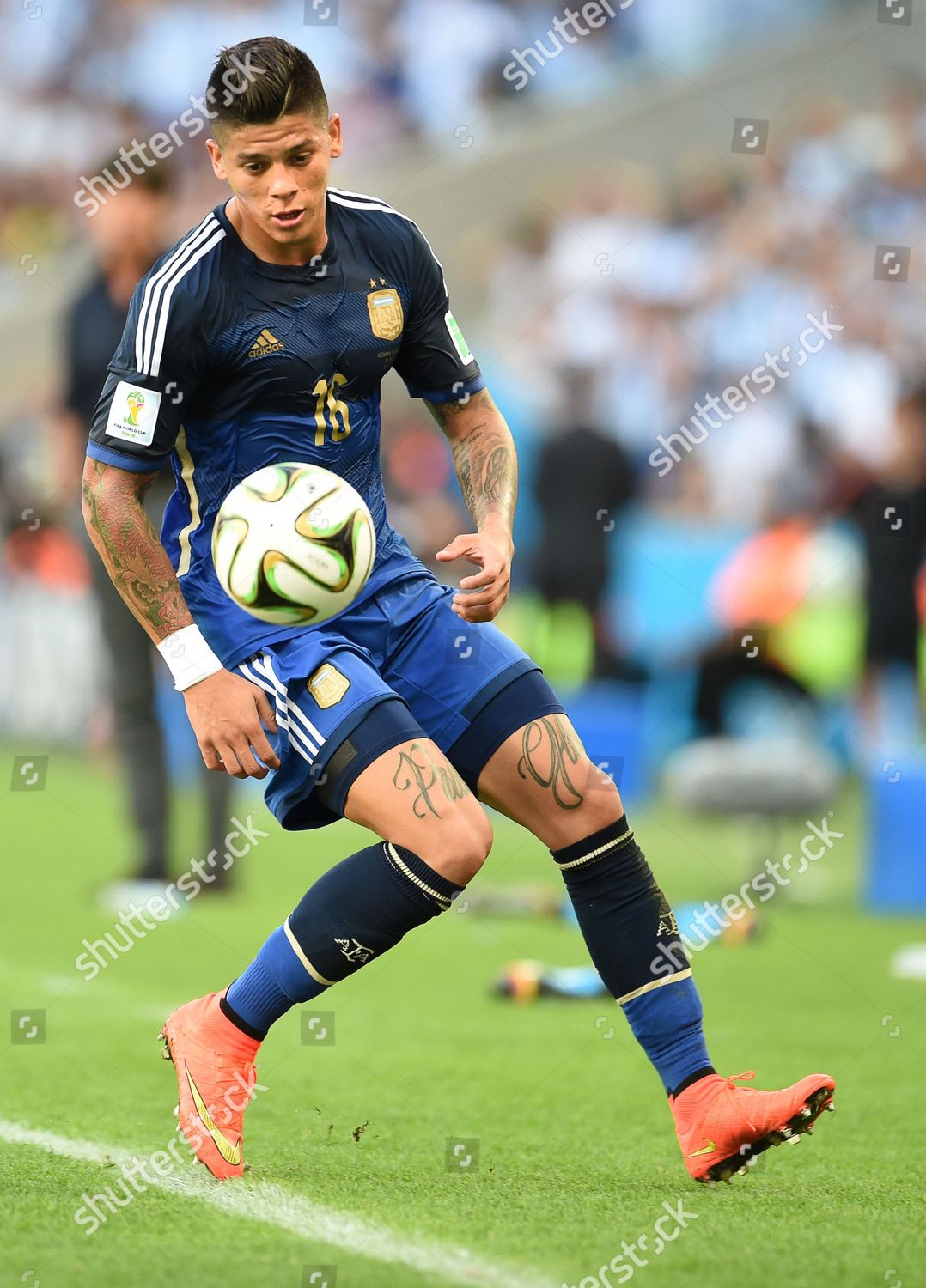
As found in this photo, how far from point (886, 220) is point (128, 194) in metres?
8.21

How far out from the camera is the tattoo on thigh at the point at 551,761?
3.71 m

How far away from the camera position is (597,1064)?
5113mm

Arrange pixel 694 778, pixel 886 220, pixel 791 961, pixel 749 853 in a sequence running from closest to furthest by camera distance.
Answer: pixel 791 961 → pixel 694 778 → pixel 749 853 → pixel 886 220

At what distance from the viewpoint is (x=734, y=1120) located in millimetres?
3510

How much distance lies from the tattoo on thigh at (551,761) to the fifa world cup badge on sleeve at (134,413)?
1.04 meters

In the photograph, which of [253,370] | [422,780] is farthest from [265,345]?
[422,780]

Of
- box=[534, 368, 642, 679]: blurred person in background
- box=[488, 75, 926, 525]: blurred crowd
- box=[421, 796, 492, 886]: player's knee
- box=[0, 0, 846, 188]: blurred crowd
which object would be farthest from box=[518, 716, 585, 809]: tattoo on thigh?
box=[0, 0, 846, 188]: blurred crowd

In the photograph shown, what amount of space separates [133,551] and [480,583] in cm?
74

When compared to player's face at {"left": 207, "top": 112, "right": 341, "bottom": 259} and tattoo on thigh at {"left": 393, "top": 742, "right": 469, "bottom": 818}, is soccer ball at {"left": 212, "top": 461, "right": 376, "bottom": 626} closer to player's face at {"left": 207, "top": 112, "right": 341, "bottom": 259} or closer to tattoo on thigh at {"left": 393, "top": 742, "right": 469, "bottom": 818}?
tattoo on thigh at {"left": 393, "top": 742, "right": 469, "bottom": 818}

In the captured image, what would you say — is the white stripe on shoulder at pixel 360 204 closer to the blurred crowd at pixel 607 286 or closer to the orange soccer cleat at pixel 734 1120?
the orange soccer cleat at pixel 734 1120

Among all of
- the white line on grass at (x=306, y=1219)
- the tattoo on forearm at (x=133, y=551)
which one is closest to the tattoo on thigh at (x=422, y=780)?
the tattoo on forearm at (x=133, y=551)

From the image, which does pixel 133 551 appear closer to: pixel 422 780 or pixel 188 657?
pixel 188 657

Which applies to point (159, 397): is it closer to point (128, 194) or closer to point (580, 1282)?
point (580, 1282)

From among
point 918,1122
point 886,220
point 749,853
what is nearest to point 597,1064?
point 918,1122
